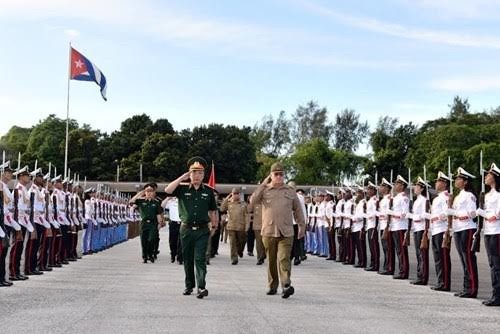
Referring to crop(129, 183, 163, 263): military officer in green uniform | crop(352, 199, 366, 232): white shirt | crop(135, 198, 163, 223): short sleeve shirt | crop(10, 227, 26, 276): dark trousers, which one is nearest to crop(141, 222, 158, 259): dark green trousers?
crop(129, 183, 163, 263): military officer in green uniform

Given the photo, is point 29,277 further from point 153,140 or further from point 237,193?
point 153,140

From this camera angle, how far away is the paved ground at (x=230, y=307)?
8781 millimetres

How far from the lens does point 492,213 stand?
11.7m

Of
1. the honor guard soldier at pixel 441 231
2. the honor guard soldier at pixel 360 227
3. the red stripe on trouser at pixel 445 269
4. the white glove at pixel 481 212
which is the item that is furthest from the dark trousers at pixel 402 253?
the white glove at pixel 481 212

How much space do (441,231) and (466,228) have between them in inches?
44.4

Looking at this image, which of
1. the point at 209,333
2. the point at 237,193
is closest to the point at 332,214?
the point at 237,193

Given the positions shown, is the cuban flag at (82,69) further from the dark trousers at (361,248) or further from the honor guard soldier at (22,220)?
the honor guard soldier at (22,220)

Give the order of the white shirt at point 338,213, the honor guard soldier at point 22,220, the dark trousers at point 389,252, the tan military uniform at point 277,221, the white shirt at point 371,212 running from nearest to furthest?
A: the tan military uniform at point 277,221, the honor guard soldier at point 22,220, the dark trousers at point 389,252, the white shirt at point 371,212, the white shirt at point 338,213

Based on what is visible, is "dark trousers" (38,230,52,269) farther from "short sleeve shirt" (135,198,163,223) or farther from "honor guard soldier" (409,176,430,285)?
"honor guard soldier" (409,176,430,285)

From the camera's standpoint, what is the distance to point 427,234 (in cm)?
1459

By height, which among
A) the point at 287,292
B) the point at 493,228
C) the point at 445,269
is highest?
the point at 493,228

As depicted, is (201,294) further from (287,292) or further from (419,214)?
(419,214)

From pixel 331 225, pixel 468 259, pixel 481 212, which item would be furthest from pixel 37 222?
pixel 331 225

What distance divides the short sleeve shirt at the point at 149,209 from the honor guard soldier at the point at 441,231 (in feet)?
28.8
